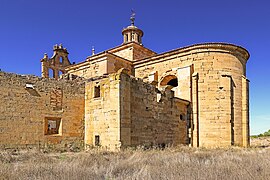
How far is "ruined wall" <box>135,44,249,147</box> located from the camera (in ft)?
54.4

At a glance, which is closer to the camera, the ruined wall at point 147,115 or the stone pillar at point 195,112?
the ruined wall at point 147,115

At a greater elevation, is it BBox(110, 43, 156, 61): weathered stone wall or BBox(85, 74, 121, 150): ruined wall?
BBox(110, 43, 156, 61): weathered stone wall

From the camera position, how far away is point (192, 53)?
→ 17.8 m

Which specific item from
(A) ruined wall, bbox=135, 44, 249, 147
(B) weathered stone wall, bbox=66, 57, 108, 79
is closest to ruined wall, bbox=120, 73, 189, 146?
(A) ruined wall, bbox=135, 44, 249, 147

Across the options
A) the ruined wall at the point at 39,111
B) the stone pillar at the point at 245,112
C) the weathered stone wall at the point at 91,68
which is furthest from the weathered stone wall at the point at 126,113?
the weathered stone wall at the point at 91,68

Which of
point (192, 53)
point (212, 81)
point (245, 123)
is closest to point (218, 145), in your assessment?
point (245, 123)

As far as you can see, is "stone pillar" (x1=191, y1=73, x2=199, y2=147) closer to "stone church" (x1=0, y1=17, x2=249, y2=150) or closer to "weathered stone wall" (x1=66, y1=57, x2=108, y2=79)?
"stone church" (x1=0, y1=17, x2=249, y2=150)

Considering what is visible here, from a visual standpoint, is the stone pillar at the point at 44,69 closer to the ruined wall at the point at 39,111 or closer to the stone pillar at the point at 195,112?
the ruined wall at the point at 39,111

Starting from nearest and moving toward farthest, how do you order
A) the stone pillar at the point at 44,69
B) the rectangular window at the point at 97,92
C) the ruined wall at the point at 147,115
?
the ruined wall at the point at 147,115, the rectangular window at the point at 97,92, the stone pillar at the point at 44,69

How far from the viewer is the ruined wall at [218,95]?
16594mm

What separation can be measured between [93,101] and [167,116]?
427cm

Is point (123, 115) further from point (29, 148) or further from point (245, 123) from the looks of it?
point (245, 123)

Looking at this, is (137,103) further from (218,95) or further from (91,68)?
(91,68)

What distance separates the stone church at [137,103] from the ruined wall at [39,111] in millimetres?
39
